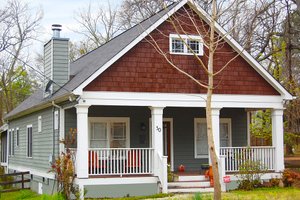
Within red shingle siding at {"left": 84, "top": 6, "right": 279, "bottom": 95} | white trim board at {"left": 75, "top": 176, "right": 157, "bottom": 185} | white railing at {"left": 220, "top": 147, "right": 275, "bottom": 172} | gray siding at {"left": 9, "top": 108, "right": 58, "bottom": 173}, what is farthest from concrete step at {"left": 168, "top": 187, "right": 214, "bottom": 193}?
gray siding at {"left": 9, "top": 108, "right": 58, "bottom": 173}

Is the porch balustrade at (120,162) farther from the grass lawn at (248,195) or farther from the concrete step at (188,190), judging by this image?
the grass lawn at (248,195)

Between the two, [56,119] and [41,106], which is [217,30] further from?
[41,106]

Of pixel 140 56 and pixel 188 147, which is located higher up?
pixel 140 56

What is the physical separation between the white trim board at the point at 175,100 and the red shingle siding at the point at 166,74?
170 mm

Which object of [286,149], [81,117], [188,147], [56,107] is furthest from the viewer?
[286,149]

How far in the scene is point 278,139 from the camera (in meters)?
21.3

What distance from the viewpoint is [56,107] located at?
21234 mm

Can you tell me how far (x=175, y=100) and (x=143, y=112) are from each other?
2.87 metres

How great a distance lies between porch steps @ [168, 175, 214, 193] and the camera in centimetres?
1928

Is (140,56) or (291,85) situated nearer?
(140,56)

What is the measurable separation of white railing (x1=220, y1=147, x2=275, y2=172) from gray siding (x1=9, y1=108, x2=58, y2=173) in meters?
6.71

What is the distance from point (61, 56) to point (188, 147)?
6.53 meters

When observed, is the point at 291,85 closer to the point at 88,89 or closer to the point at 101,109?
the point at 101,109

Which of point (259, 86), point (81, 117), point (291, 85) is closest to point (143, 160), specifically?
point (81, 117)
